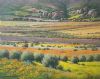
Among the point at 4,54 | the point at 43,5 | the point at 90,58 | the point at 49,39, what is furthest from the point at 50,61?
the point at 43,5

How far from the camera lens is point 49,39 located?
6.43m

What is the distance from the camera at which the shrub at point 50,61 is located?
247 inches

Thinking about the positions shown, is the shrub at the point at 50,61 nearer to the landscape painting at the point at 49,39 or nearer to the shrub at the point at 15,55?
the landscape painting at the point at 49,39

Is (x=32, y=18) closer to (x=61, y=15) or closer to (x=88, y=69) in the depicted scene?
(x=61, y=15)

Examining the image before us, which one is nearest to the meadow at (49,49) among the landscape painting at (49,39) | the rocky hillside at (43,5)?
the landscape painting at (49,39)

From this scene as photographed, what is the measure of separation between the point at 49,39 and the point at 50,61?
40 centimetres

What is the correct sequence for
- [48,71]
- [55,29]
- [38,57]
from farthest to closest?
[55,29]
[38,57]
[48,71]

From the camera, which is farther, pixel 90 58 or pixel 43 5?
pixel 43 5

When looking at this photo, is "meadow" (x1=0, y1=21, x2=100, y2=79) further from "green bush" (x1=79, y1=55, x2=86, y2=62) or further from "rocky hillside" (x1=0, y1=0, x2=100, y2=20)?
"rocky hillside" (x1=0, y1=0, x2=100, y2=20)

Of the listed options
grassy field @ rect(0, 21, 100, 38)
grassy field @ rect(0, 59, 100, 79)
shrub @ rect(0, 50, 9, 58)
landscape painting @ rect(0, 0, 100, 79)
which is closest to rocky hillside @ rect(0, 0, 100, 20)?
landscape painting @ rect(0, 0, 100, 79)

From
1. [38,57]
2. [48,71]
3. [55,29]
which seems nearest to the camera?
[48,71]

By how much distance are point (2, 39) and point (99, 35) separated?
171 cm

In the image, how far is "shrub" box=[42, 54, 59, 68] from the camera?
6.29m

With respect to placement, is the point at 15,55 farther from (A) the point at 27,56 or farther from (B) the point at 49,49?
(B) the point at 49,49
